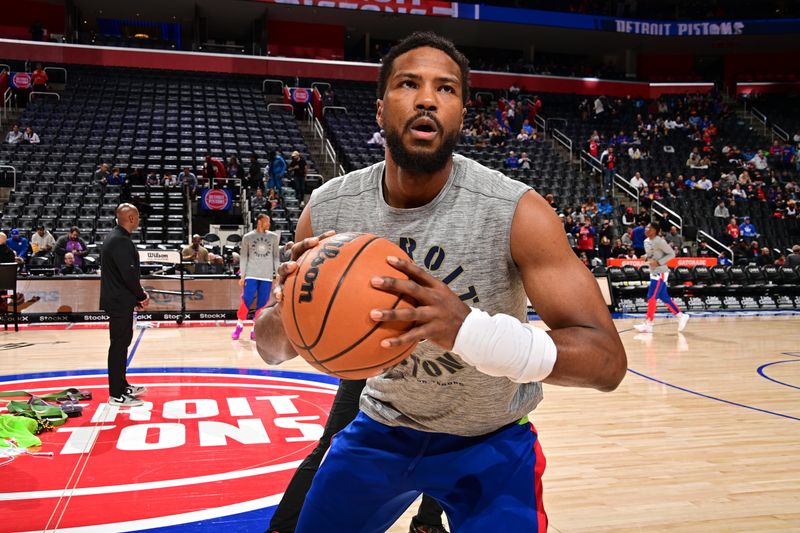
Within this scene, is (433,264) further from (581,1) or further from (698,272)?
(581,1)

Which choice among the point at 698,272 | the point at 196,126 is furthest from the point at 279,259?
the point at 196,126

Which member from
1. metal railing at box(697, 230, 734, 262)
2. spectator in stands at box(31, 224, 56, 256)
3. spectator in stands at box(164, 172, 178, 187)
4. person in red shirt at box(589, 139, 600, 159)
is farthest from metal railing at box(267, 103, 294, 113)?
metal railing at box(697, 230, 734, 262)

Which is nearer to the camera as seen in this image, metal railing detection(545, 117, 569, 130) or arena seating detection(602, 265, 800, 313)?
arena seating detection(602, 265, 800, 313)

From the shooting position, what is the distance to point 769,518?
130 inches

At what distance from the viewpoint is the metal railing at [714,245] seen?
16555 millimetres

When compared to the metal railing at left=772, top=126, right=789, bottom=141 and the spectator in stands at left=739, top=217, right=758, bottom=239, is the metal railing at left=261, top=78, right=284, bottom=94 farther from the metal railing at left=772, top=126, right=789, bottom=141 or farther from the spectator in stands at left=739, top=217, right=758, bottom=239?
the metal railing at left=772, top=126, right=789, bottom=141

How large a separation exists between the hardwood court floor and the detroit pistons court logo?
942mm

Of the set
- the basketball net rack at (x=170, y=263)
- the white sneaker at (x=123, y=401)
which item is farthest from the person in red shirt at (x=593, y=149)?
the white sneaker at (x=123, y=401)

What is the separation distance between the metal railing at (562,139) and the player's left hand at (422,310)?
21.4 metres

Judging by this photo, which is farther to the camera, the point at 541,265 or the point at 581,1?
the point at 581,1

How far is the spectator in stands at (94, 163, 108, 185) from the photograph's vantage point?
48.6ft

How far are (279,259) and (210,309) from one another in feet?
11.5

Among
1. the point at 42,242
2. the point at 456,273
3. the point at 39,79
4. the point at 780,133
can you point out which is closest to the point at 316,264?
the point at 456,273

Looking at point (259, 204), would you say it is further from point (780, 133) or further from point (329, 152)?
point (780, 133)
